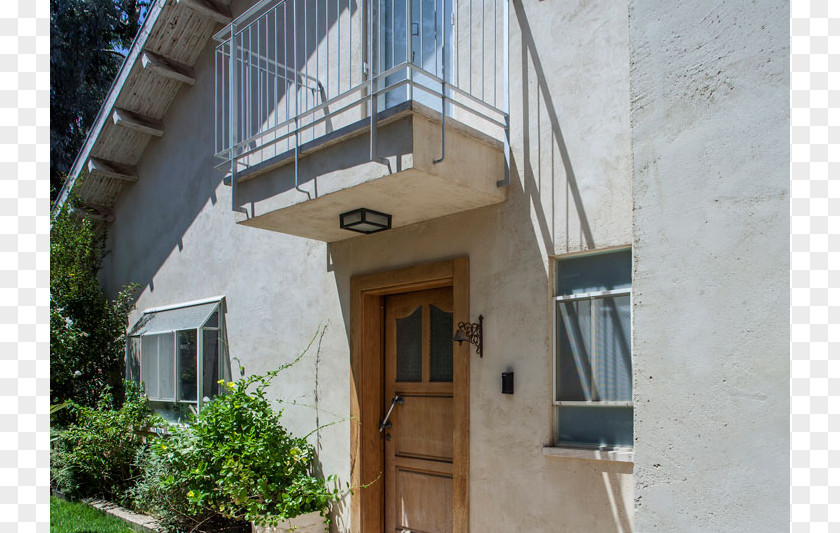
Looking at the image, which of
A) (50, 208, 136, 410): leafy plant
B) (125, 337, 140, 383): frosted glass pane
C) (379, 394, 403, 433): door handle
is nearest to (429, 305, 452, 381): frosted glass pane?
(379, 394, 403, 433): door handle

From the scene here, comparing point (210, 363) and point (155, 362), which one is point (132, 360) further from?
point (210, 363)

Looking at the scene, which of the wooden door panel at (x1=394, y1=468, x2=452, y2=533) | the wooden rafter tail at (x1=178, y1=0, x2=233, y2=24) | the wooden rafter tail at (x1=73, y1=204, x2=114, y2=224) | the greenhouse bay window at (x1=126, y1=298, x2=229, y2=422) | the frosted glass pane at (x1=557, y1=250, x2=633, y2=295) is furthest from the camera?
the wooden rafter tail at (x1=73, y1=204, x2=114, y2=224)

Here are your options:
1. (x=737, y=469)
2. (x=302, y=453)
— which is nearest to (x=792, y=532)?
(x=737, y=469)

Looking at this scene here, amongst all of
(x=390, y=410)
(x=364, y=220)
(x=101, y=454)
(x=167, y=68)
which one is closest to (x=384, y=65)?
(x=364, y=220)

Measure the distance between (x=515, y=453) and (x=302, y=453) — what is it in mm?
2432

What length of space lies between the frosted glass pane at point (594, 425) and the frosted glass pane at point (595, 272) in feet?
2.46

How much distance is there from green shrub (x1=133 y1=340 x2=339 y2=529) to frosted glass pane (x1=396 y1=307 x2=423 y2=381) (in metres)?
1.19

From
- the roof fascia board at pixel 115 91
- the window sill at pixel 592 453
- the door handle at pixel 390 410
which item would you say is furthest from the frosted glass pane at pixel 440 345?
the roof fascia board at pixel 115 91

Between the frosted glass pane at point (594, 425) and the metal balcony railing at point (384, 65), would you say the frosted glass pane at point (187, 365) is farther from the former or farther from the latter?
the frosted glass pane at point (594, 425)

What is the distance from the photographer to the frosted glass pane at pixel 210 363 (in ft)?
24.4

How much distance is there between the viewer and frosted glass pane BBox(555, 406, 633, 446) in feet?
12.3

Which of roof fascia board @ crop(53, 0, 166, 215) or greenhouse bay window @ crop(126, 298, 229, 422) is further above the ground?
roof fascia board @ crop(53, 0, 166, 215)

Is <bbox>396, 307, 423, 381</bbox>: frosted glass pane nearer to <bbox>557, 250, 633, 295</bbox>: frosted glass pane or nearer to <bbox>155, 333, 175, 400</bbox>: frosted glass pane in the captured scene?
<bbox>557, 250, 633, 295</bbox>: frosted glass pane

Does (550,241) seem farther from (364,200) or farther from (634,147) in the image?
(634,147)
